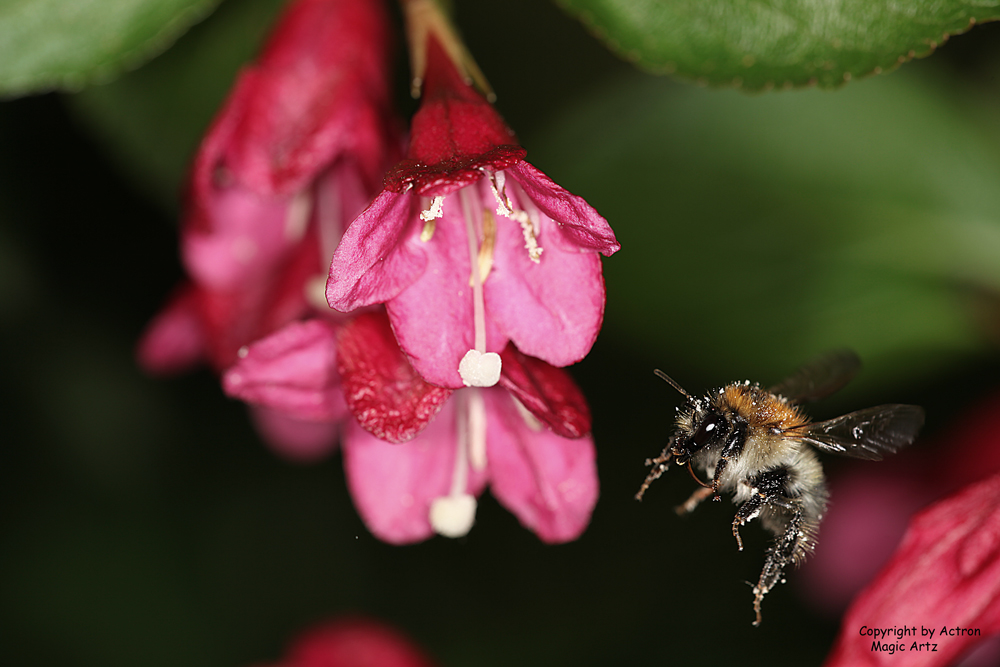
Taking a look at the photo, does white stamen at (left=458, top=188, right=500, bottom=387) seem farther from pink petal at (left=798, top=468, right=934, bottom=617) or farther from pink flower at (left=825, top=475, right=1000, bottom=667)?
pink petal at (left=798, top=468, right=934, bottom=617)

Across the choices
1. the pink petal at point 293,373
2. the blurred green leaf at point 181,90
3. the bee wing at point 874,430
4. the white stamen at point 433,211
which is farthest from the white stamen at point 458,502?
the blurred green leaf at point 181,90

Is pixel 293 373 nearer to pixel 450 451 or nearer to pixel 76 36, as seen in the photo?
pixel 450 451

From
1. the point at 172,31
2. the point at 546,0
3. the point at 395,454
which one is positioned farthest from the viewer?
the point at 546,0

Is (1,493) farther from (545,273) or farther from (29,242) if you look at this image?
(545,273)

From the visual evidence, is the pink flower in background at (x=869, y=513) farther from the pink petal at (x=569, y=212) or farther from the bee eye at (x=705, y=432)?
the pink petal at (x=569, y=212)

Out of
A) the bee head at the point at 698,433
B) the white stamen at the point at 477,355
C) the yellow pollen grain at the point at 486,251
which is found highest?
the yellow pollen grain at the point at 486,251

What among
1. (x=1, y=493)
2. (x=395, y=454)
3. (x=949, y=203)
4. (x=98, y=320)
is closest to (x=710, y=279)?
(x=949, y=203)
